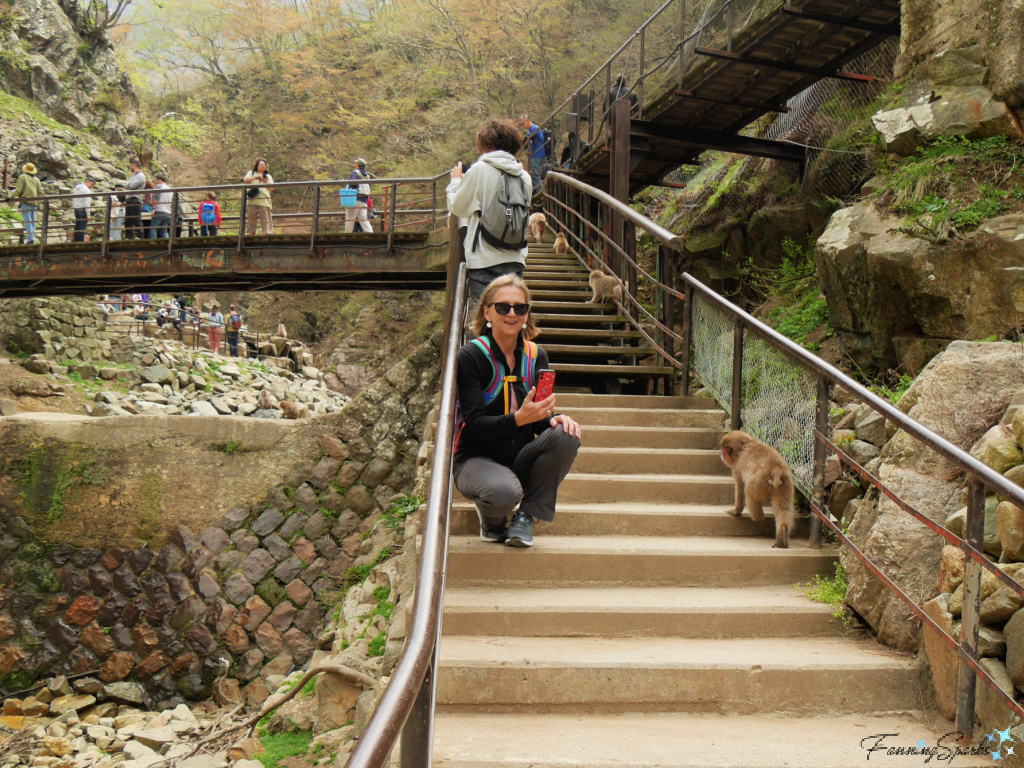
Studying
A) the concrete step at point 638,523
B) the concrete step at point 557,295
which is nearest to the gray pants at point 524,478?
the concrete step at point 638,523

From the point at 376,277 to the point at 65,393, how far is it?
7948 mm

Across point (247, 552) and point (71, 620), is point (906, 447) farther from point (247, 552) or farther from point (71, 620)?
point (71, 620)

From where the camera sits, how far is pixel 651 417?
221 inches

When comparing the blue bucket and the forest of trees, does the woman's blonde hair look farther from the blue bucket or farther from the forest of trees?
the forest of trees

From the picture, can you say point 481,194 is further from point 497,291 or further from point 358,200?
point 358,200

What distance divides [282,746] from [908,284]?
18.7 feet

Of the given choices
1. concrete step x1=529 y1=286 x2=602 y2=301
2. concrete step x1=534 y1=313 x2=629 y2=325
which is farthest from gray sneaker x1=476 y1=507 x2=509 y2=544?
concrete step x1=529 y1=286 x2=602 y2=301

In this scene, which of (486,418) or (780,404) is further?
(780,404)

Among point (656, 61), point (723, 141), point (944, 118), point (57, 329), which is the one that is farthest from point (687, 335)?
A: point (57, 329)

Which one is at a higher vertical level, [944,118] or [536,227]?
[536,227]

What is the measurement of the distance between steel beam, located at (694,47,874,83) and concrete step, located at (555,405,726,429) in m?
5.56

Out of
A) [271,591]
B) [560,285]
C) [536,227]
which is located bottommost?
[271,591]

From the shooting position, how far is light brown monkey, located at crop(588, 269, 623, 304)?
8.01 m

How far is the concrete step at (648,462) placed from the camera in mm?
5000
